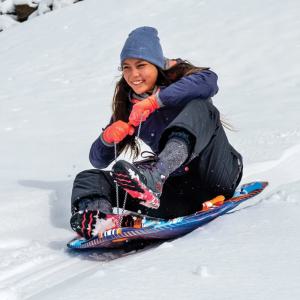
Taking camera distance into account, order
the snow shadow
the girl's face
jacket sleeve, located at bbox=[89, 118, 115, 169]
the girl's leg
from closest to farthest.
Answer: the girl's leg < the girl's face < jacket sleeve, located at bbox=[89, 118, 115, 169] < the snow shadow

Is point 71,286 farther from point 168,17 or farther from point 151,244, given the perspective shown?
point 168,17

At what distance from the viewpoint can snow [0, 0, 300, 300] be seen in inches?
70.6

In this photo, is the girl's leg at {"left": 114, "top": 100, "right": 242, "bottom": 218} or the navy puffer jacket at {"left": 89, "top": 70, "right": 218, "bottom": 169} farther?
the navy puffer jacket at {"left": 89, "top": 70, "right": 218, "bottom": 169}

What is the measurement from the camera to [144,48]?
8.91 ft

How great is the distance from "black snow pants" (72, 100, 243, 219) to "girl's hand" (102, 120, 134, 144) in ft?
0.67

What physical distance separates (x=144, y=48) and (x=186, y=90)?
1.04 feet

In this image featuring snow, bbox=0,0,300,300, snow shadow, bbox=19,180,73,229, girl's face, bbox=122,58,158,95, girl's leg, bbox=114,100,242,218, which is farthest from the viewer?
snow shadow, bbox=19,180,73,229

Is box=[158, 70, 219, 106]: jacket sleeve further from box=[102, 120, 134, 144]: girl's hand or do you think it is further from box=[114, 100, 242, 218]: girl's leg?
box=[102, 120, 134, 144]: girl's hand

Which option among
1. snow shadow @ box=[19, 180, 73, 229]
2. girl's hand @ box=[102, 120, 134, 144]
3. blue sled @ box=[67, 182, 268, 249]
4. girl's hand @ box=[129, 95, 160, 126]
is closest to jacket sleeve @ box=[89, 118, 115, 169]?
girl's hand @ box=[102, 120, 134, 144]

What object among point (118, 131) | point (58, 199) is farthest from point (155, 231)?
point (58, 199)

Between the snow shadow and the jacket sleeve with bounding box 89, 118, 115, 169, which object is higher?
the jacket sleeve with bounding box 89, 118, 115, 169

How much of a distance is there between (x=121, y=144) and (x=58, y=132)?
91.2 inches

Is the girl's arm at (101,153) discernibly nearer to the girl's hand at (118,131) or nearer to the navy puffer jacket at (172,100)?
the navy puffer jacket at (172,100)

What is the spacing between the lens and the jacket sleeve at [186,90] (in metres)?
2.59
